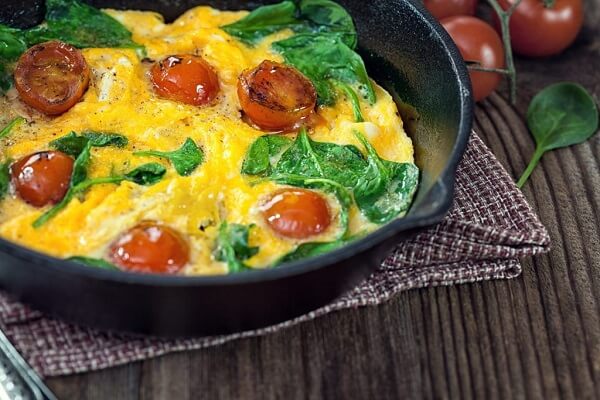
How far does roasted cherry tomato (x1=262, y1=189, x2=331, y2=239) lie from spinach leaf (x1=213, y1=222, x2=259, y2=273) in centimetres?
13

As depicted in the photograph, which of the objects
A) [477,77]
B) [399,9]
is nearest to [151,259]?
[399,9]

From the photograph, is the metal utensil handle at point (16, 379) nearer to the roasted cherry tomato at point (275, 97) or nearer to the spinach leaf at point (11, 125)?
the spinach leaf at point (11, 125)

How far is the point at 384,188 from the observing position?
3.60 m

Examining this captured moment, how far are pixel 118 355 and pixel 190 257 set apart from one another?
46 cm

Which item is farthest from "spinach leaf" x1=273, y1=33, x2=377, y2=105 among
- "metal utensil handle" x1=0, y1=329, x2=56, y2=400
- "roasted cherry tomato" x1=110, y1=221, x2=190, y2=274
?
"metal utensil handle" x1=0, y1=329, x2=56, y2=400

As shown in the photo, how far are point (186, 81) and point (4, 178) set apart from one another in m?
0.92

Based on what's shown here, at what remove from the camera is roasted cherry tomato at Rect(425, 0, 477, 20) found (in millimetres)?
5105

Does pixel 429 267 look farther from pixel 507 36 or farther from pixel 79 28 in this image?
pixel 79 28

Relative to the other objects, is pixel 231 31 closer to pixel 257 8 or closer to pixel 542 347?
pixel 257 8

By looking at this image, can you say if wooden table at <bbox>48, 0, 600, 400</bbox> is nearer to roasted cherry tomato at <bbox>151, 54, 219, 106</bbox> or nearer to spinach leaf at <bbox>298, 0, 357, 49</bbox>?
roasted cherry tomato at <bbox>151, 54, 219, 106</bbox>

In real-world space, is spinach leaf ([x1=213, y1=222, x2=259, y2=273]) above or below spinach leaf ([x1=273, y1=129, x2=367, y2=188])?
below

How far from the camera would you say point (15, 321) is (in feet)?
10.7

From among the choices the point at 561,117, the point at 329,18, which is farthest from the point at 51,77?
the point at 561,117

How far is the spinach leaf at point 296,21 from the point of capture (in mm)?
4301
